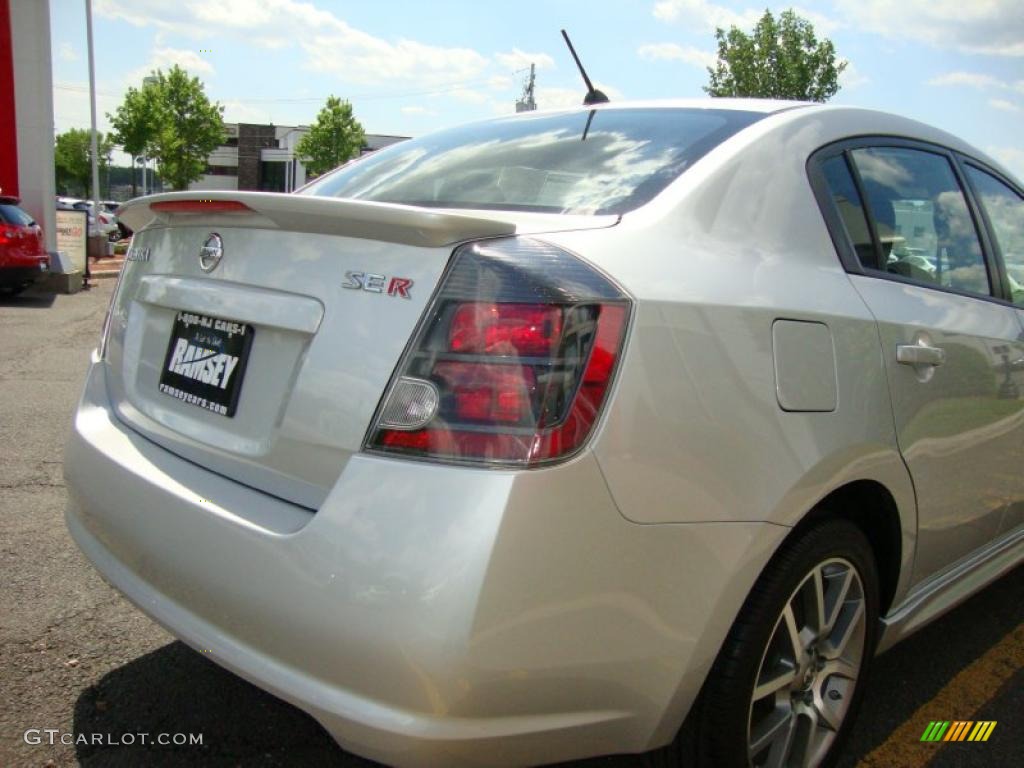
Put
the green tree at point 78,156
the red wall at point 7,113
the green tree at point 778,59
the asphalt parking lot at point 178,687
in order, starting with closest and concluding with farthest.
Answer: the asphalt parking lot at point 178,687 < the red wall at point 7,113 < the green tree at point 778,59 < the green tree at point 78,156

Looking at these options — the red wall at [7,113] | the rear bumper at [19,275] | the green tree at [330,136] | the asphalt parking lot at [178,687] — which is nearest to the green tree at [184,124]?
the green tree at [330,136]

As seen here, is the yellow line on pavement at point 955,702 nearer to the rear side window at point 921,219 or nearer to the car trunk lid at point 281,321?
the rear side window at point 921,219

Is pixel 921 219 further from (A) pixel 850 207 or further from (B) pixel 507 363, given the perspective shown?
(B) pixel 507 363

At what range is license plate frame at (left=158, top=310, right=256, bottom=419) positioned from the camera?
6.17 ft

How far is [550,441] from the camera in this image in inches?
59.2

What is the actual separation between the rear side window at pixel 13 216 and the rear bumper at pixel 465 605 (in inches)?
497

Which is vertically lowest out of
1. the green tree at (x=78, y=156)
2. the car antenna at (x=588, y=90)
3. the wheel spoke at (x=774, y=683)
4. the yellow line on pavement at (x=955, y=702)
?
the yellow line on pavement at (x=955, y=702)

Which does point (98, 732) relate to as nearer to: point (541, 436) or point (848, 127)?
point (541, 436)

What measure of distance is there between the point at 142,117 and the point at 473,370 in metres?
51.6

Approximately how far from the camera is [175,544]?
1.81m

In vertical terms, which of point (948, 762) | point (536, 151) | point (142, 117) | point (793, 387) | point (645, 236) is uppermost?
point (142, 117)

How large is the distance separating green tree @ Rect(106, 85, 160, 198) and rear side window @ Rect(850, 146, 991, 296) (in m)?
50.7

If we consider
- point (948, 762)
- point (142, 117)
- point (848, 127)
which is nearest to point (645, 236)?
point (848, 127)

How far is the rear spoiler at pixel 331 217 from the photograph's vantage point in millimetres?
1606
